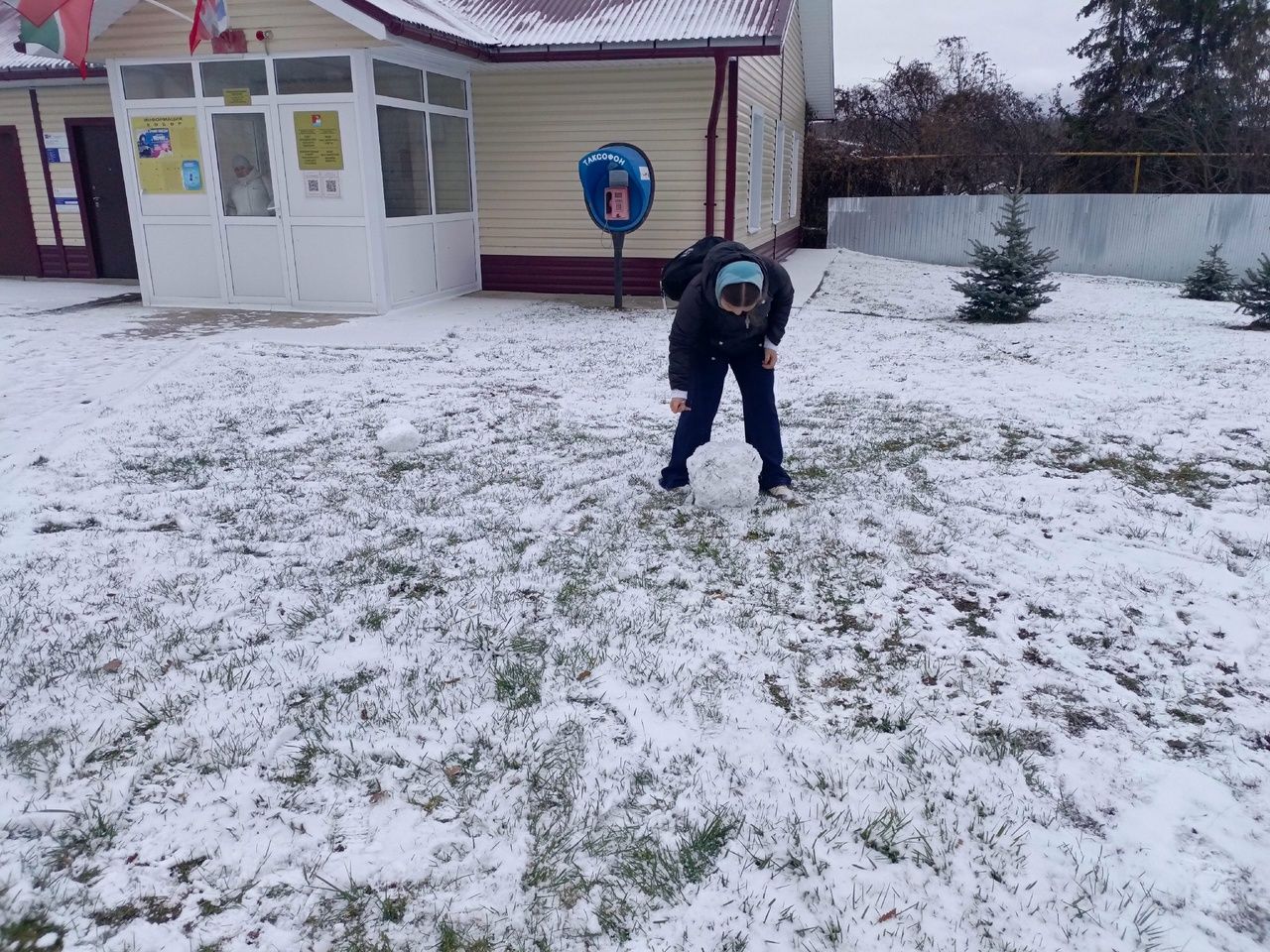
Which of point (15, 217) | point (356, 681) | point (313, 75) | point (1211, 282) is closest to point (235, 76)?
point (313, 75)

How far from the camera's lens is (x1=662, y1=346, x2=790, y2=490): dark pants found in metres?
4.77

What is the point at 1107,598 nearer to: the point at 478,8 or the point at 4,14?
the point at 478,8

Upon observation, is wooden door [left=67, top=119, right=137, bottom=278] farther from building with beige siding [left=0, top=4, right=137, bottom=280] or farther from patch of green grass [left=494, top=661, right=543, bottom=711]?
patch of green grass [left=494, top=661, right=543, bottom=711]

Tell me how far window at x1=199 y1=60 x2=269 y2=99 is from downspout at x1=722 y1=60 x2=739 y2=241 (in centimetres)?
542

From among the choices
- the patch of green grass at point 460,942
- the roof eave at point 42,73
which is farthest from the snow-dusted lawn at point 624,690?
the roof eave at point 42,73

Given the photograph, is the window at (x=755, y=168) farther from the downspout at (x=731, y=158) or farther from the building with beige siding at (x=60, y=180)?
the building with beige siding at (x=60, y=180)

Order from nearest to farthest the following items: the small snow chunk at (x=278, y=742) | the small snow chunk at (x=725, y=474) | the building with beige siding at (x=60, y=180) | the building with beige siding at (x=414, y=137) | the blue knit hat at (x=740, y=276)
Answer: the small snow chunk at (x=278, y=742)
the blue knit hat at (x=740, y=276)
the small snow chunk at (x=725, y=474)
the building with beige siding at (x=414, y=137)
the building with beige siding at (x=60, y=180)

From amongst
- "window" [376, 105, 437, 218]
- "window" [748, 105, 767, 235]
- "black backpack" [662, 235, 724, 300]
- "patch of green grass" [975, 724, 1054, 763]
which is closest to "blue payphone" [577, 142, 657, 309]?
"window" [376, 105, 437, 218]

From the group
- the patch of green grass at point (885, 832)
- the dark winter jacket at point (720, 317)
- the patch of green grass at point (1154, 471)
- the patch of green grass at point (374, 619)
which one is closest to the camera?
the patch of green grass at point (885, 832)

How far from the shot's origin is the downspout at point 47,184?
1310 centimetres

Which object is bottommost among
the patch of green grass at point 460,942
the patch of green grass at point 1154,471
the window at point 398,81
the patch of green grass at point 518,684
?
the patch of green grass at point 460,942

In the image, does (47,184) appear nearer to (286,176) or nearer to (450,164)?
(286,176)

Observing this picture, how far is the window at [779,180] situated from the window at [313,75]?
8434mm

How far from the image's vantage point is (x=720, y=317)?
4488 mm
